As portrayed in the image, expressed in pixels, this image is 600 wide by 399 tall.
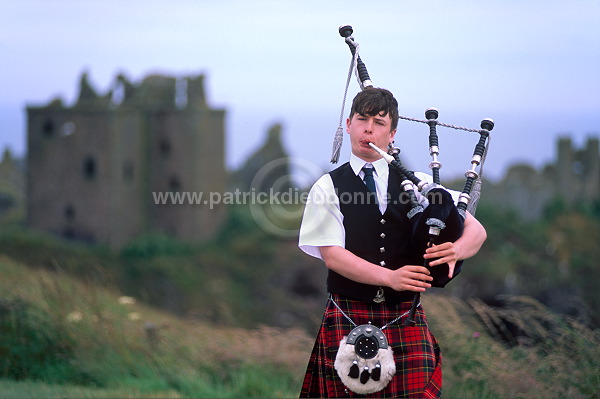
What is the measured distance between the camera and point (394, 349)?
4426mm

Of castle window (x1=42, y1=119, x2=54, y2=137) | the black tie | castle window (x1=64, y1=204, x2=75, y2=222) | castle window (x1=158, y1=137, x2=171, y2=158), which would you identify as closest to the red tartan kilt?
the black tie

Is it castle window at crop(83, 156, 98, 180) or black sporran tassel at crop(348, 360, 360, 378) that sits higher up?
Result: black sporran tassel at crop(348, 360, 360, 378)

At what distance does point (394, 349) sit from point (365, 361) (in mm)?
198

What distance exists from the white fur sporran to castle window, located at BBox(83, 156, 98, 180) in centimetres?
3638

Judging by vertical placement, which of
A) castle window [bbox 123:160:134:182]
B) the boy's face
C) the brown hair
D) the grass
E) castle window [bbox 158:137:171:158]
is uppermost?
the brown hair

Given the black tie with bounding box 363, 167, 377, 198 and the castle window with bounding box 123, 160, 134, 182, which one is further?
the castle window with bounding box 123, 160, 134, 182

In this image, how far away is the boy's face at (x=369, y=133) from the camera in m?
4.48

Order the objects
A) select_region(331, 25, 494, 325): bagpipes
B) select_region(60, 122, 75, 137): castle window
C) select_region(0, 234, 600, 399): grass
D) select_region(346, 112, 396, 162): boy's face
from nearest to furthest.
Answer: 1. select_region(331, 25, 494, 325): bagpipes
2. select_region(346, 112, 396, 162): boy's face
3. select_region(0, 234, 600, 399): grass
4. select_region(60, 122, 75, 137): castle window

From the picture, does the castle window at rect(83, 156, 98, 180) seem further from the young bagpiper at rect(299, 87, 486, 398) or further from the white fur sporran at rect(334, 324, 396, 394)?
the white fur sporran at rect(334, 324, 396, 394)

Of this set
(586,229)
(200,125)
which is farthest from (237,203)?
(586,229)

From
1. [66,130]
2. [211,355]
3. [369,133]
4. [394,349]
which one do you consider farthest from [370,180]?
[66,130]

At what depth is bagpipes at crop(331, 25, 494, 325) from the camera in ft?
13.9

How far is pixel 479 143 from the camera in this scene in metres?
4.65

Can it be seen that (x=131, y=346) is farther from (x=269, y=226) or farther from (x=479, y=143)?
(x=269, y=226)
